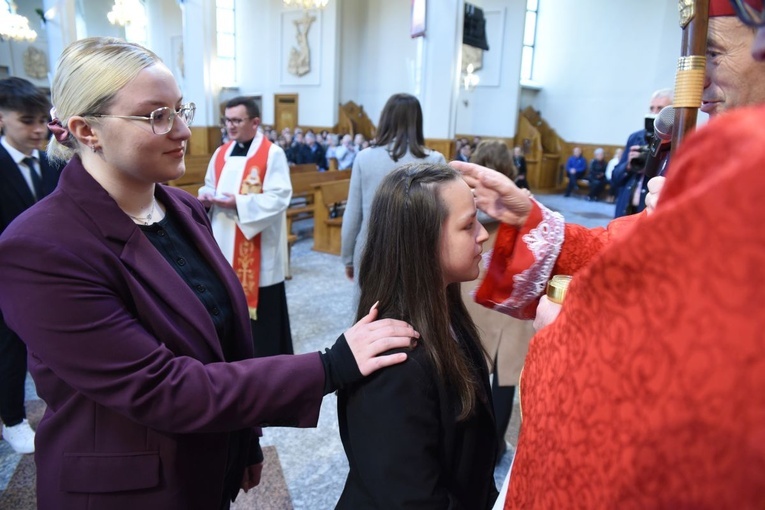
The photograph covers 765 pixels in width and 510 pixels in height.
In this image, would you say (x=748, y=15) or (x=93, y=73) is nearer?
(x=748, y=15)

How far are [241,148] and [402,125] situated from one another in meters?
1.13

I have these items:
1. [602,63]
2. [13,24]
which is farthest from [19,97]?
[602,63]

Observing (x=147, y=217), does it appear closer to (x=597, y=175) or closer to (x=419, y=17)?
(x=419, y=17)

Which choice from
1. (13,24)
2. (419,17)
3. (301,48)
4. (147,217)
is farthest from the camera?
(301,48)

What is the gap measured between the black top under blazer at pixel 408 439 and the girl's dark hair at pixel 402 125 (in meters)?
1.94

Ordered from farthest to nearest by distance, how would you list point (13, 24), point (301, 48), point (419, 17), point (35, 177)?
point (301, 48) → point (13, 24) → point (419, 17) → point (35, 177)

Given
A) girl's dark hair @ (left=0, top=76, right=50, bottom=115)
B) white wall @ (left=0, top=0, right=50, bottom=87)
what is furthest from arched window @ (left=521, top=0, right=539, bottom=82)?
girl's dark hair @ (left=0, top=76, right=50, bottom=115)

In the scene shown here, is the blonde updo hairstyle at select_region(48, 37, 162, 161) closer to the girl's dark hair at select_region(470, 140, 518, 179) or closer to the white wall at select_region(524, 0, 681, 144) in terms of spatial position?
the girl's dark hair at select_region(470, 140, 518, 179)

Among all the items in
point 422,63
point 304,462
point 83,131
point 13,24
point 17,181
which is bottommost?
point 304,462

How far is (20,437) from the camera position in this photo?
252 centimetres

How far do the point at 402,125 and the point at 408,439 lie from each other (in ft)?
7.15

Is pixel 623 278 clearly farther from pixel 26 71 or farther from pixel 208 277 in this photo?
pixel 26 71

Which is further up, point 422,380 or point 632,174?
point 632,174

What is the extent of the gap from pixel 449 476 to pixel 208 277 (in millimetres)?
758
